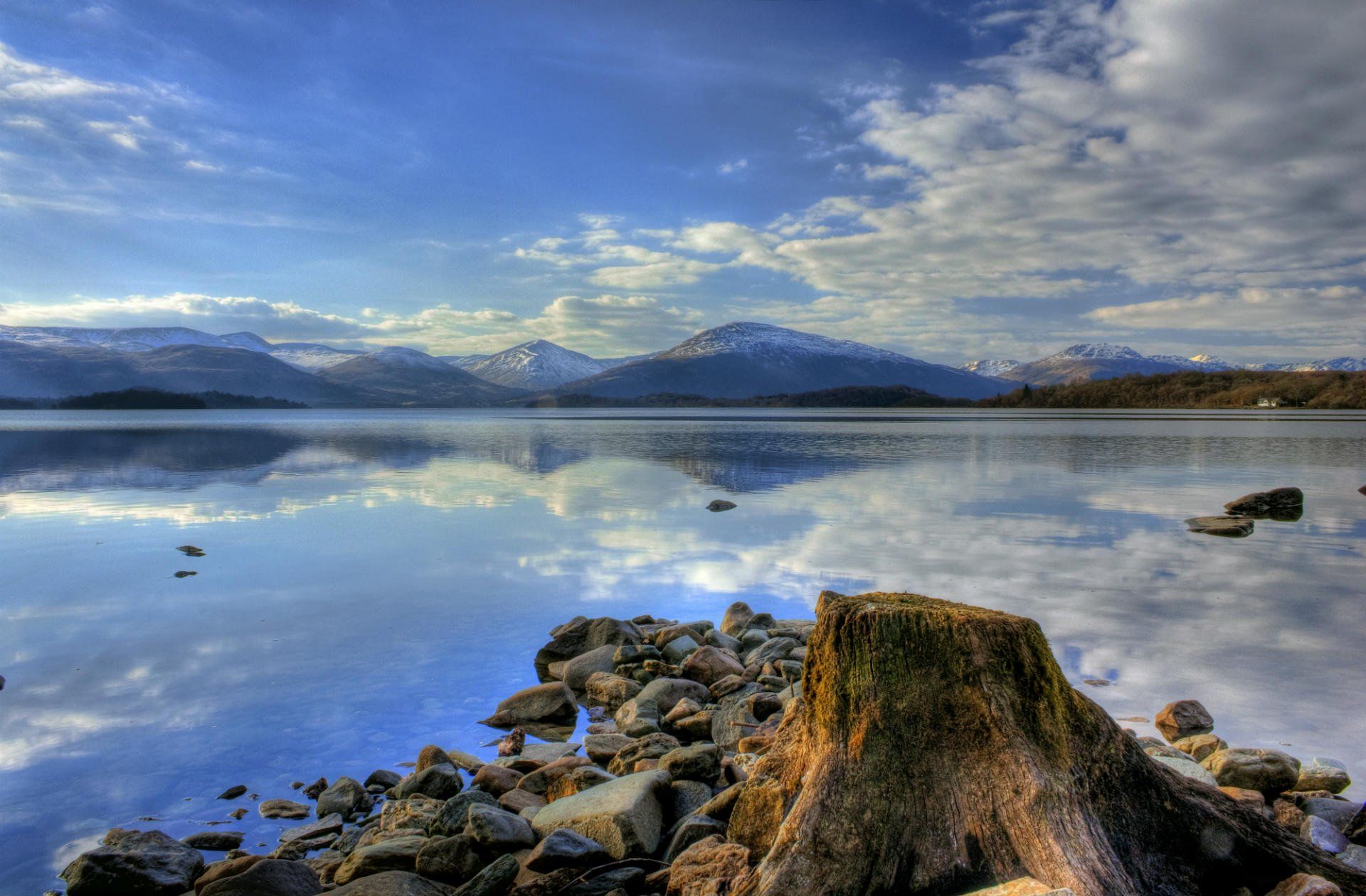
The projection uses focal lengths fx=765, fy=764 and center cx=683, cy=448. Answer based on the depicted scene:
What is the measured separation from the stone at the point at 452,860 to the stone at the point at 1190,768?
4.97m

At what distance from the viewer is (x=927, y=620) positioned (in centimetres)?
449

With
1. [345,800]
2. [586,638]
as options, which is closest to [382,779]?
[345,800]

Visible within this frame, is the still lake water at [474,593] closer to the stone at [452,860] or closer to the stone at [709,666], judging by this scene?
the stone at [452,860]

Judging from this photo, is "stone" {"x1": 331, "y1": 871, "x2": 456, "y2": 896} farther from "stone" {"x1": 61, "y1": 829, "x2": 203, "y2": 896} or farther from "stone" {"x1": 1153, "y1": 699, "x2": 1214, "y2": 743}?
"stone" {"x1": 1153, "y1": 699, "x2": 1214, "y2": 743}

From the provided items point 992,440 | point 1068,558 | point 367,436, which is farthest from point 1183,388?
point 1068,558

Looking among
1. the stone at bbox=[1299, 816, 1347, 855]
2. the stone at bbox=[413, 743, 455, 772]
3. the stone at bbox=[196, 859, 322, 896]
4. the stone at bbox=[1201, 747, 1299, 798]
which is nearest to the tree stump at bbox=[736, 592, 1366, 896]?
the stone at bbox=[1299, 816, 1347, 855]

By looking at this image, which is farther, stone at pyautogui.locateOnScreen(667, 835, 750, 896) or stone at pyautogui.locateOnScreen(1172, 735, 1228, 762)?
stone at pyautogui.locateOnScreen(1172, 735, 1228, 762)

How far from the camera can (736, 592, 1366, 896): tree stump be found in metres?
4.04

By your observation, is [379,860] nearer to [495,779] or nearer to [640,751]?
[495,779]

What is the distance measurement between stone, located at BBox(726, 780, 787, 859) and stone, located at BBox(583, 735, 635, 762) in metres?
2.61

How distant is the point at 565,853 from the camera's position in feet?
16.2

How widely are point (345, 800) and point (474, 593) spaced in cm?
734

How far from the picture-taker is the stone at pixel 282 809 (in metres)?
6.40

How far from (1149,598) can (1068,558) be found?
117 inches
